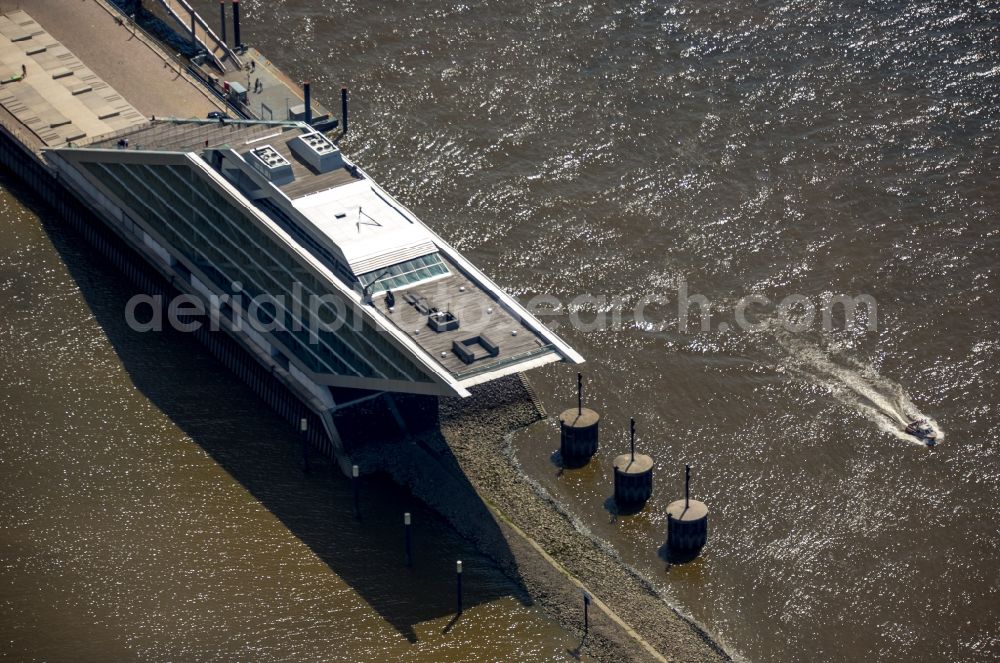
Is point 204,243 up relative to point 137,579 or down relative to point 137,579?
up

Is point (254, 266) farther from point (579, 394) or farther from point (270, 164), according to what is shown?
point (579, 394)

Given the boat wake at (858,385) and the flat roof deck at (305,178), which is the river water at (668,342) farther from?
the flat roof deck at (305,178)

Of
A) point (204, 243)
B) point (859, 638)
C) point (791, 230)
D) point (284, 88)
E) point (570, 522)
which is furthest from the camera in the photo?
point (284, 88)

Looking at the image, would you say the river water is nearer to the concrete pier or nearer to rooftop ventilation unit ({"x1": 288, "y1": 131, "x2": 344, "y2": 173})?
the concrete pier

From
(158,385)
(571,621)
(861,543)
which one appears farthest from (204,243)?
(861,543)

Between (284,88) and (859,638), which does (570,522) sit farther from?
(284,88)

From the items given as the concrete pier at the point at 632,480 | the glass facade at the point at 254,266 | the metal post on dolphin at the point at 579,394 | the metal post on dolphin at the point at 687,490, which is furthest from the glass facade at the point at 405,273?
the metal post on dolphin at the point at 687,490

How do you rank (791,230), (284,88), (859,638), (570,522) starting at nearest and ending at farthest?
(859,638), (570,522), (791,230), (284,88)
